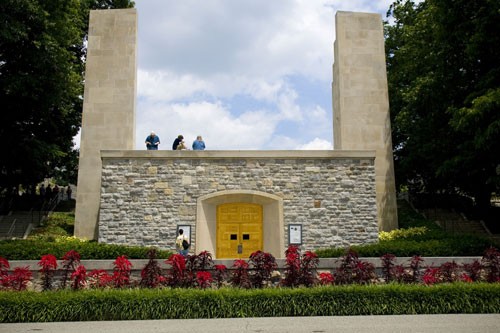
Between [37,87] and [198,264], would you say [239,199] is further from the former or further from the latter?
[37,87]

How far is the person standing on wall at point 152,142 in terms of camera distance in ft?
55.6

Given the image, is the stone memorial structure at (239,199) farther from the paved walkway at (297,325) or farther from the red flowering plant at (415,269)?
the paved walkway at (297,325)

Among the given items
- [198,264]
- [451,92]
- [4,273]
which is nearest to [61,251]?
[4,273]

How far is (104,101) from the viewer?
19.3 metres

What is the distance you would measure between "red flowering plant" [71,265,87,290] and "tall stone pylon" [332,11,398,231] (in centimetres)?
1324

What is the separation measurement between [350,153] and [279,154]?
257cm

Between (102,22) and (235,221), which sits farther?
(102,22)

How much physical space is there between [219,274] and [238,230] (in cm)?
664

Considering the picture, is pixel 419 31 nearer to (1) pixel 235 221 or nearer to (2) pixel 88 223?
(1) pixel 235 221

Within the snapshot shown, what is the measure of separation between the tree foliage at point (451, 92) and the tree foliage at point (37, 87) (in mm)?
15659

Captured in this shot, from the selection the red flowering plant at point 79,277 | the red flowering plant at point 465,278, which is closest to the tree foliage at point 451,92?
the red flowering plant at point 465,278

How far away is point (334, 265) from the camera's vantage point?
32.5 feet

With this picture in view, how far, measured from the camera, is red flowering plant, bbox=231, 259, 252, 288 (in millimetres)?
9064

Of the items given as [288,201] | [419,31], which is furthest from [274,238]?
[419,31]
